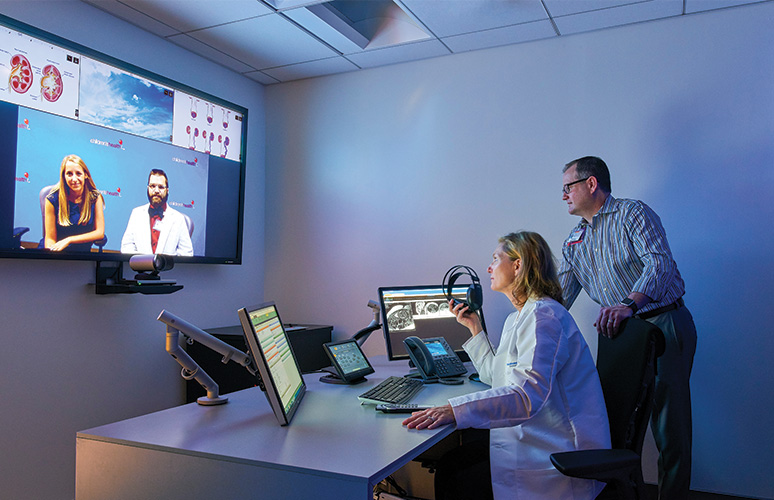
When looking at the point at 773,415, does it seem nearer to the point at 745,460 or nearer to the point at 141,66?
the point at 745,460

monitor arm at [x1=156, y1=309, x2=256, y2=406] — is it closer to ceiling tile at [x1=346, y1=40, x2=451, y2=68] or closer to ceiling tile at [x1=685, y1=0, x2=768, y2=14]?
ceiling tile at [x1=346, y1=40, x2=451, y2=68]

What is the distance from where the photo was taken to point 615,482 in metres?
1.51

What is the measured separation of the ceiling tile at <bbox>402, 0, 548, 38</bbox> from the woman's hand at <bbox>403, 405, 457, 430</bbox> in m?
2.20

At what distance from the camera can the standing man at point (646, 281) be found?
2500mm

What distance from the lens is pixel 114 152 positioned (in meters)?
2.96

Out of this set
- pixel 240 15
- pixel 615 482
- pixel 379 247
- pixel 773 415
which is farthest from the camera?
pixel 379 247

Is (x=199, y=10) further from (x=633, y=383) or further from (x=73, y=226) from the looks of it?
(x=633, y=383)

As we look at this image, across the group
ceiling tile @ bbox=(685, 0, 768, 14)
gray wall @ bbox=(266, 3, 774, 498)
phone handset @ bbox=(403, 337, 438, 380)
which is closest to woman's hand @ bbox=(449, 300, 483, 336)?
phone handset @ bbox=(403, 337, 438, 380)

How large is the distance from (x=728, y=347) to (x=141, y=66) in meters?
3.52

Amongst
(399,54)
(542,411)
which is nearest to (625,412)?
(542,411)

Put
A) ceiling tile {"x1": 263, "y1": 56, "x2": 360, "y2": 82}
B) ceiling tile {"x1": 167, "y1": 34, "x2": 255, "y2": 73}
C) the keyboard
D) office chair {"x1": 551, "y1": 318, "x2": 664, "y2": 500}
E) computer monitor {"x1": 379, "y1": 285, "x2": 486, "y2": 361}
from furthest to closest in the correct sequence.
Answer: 1. ceiling tile {"x1": 263, "y1": 56, "x2": 360, "y2": 82}
2. ceiling tile {"x1": 167, "y1": 34, "x2": 255, "y2": 73}
3. computer monitor {"x1": 379, "y1": 285, "x2": 486, "y2": 361}
4. the keyboard
5. office chair {"x1": 551, "y1": 318, "x2": 664, "y2": 500}

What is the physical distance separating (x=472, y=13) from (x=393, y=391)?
2105 millimetres

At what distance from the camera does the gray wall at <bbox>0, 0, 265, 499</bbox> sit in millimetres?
2660

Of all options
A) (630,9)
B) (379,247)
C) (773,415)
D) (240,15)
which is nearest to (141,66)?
Answer: (240,15)
